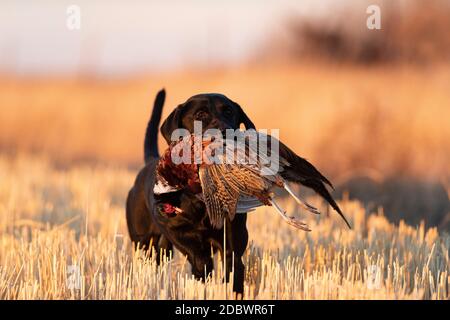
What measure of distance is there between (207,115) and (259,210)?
3.60 m

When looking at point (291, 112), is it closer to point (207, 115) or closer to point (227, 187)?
point (207, 115)

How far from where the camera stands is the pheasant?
4406 mm

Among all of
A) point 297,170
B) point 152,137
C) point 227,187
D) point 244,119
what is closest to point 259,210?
point 152,137

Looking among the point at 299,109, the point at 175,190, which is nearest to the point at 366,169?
the point at 299,109

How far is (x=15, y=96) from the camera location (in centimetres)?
1886

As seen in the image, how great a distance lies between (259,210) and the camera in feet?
27.7

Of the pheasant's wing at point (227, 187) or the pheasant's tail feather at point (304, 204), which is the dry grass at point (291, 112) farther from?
the pheasant's tail feather at point (304, 204)

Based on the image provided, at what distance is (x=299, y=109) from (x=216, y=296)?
36.4 ft

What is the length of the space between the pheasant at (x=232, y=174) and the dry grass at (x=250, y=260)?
482 mm

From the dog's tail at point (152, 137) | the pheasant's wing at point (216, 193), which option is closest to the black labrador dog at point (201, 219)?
the pheasant's wing at point (216, 193)

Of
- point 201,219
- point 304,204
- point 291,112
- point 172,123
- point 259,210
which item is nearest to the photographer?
point 304,204

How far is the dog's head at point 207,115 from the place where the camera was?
16.1 ft

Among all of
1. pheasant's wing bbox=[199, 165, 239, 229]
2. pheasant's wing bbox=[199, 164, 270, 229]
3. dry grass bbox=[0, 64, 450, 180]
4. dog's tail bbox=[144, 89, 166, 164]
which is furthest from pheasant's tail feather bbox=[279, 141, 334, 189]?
dry grass bbox=[0, 64, 450, 180]
